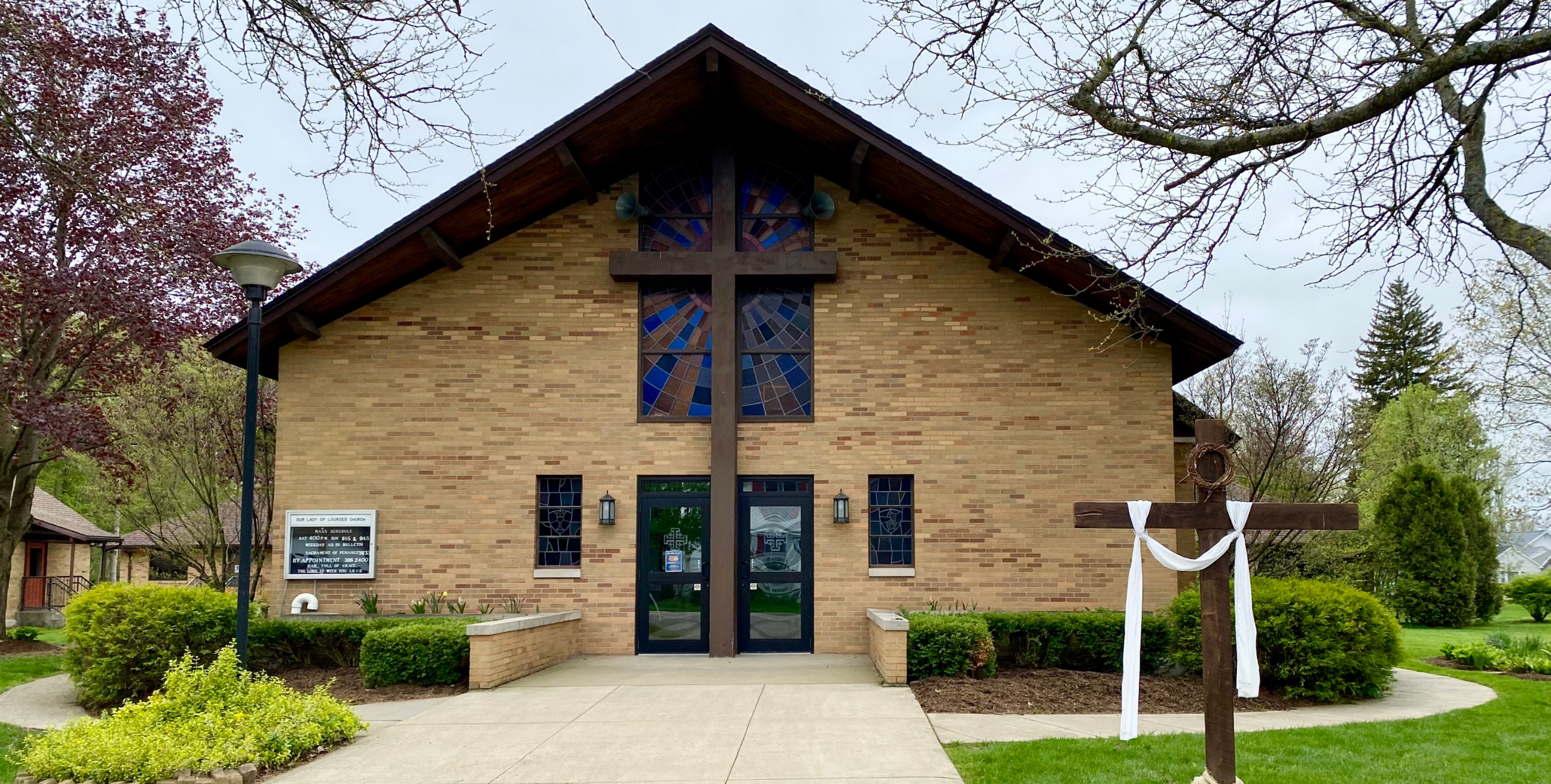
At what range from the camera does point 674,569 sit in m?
14.9

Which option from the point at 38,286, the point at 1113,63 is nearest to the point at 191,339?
the point at 38,286

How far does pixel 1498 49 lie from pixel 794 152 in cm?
980

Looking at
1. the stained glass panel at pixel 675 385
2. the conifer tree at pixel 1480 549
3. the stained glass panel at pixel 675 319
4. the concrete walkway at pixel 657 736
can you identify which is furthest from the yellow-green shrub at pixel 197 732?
the conifer tree at pixel 1480 549

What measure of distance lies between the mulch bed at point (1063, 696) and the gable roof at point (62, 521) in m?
29.3

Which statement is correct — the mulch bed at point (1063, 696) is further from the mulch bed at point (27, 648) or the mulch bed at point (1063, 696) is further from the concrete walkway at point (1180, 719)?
the mulch bed at point (27, 648)

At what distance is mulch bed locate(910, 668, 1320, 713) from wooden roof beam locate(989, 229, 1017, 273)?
5.38m

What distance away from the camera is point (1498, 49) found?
6.57 metres

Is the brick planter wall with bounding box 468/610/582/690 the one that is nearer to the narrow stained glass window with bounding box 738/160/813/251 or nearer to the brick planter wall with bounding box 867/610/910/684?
the brick planter wall with bounding box 867/610/910/684

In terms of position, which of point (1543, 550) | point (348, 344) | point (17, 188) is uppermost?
point (17, 188)

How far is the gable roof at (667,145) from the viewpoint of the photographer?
13.7 metres

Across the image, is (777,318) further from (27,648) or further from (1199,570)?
(27,648)

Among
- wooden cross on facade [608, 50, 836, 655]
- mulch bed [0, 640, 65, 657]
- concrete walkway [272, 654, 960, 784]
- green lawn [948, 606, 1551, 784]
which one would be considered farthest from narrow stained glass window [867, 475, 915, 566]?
mulch bed [0, 640, 65, 657]

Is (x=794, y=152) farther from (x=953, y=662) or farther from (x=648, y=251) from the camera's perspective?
(x=953, y=662)

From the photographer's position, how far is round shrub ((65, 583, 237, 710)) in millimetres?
12258
